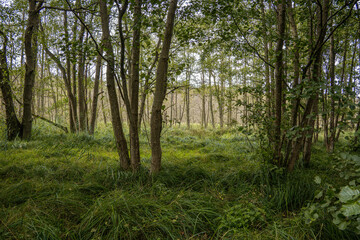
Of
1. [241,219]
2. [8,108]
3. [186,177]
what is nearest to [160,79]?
[186,177]

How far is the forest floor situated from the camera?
7.02 feet

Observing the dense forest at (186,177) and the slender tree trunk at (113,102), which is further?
the slender tree trunk at (113,102)

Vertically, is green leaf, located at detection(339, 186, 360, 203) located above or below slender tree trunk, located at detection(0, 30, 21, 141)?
below

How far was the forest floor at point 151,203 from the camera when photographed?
2141mm

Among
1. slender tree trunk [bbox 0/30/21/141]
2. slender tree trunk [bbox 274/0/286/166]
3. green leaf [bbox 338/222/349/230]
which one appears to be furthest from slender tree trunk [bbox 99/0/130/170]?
slender tree trunk [bbox 0/30/21/141]

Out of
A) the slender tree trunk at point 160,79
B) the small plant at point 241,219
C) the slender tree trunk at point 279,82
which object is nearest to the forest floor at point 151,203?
the small plant at point 241,219

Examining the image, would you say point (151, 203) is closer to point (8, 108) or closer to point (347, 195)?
point (347, 195)

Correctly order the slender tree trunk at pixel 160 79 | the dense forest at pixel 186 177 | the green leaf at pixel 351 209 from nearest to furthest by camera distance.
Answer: the green leaf at pixel 351 209 < the dense forest at pixel 186 177 < the slender tree trunk at pixel 160 79

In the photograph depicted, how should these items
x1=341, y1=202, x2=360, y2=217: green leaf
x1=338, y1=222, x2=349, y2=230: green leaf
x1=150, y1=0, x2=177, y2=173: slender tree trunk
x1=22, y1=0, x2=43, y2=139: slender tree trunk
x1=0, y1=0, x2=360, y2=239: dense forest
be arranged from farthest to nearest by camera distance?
x1=22, y1=0, x2=43, y2=139: slender tree trunk
x1=150, y1=0, x2=177, y2=173: slender tree trunk
x1=0, y1=0, x2=360, y2=239: dense forest
x1=338, y1=222, x2=349, y2=230: green leaf
x1=341, y1=202, x2=360, y2=217: green leaf

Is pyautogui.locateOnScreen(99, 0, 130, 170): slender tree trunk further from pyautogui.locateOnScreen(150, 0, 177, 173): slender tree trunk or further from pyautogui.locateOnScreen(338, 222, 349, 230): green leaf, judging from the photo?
pyautogui.locateOnScreen(338, 222, 349, 230): green leaf

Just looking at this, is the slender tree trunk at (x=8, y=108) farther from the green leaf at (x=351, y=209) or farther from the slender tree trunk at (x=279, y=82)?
the green leaf at (x=351, y=209)

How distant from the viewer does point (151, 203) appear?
8.34ft

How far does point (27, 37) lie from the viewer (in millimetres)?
5707

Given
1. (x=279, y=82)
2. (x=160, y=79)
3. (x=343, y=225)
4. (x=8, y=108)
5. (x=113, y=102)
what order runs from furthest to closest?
(x=8, y=108) → (x=113, y=102) → (x=279, y=82) → (x=160, y=79) → (x=343, y=225)
